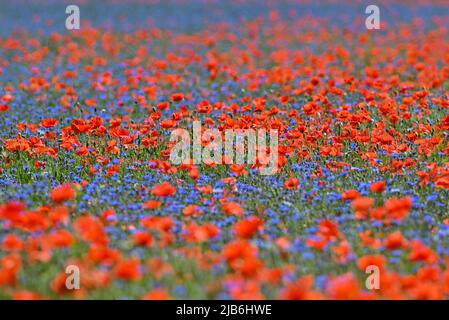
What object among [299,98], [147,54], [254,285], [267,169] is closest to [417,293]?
[254,285]

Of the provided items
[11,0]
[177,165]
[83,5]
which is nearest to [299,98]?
[177,165]

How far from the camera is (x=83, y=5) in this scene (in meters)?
22.9

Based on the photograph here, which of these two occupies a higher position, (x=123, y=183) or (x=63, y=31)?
(x=63, y=31)

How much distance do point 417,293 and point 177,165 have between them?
10.5ft

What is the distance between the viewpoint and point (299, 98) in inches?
389

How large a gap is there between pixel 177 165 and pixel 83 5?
17132mm

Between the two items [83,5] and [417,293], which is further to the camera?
[83,5]

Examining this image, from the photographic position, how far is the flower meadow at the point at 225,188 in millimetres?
4410

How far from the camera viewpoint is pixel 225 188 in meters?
6.21

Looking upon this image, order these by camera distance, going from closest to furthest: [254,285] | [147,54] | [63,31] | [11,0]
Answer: [254,285]
[147,54]
[63,31]
[11,0]

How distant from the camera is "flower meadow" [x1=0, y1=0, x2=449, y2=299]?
441cm

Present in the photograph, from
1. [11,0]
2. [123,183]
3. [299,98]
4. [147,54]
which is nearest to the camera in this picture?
[123,183]

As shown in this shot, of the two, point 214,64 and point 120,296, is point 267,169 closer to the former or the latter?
point 120,296
